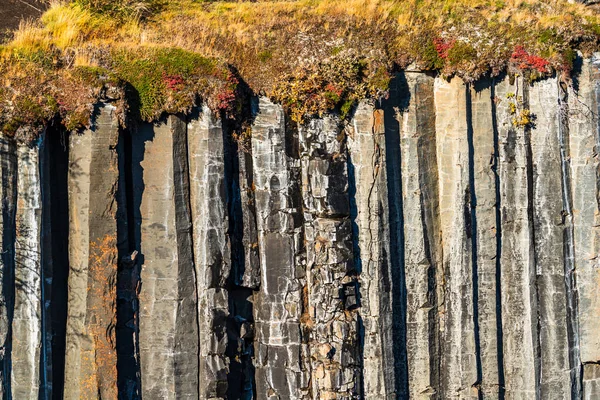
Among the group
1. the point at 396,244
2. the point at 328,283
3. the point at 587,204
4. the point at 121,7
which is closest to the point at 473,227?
the point at 396,244

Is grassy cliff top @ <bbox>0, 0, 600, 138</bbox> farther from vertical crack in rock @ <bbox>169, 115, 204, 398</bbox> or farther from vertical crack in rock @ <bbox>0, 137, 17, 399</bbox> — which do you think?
vertical crack in rock @ <bbox>169, 115, 204, 398</bbox>

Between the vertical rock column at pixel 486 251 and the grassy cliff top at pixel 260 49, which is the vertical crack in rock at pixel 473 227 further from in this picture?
the grassy cliff top at pixel 260 49

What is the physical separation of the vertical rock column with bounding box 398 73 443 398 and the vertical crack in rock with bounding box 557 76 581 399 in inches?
118

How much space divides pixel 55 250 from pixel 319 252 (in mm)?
5312

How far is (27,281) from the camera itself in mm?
16406

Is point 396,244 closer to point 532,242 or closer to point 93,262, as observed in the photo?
point 532,242

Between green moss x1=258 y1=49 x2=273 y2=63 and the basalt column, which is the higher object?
green moss x1=258 y1=49 x2=273 y2=63

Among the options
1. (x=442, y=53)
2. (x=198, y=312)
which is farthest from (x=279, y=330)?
(x=442, y=53)

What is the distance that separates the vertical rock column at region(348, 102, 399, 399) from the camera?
18.8 meters

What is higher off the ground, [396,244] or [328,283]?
[396,244]

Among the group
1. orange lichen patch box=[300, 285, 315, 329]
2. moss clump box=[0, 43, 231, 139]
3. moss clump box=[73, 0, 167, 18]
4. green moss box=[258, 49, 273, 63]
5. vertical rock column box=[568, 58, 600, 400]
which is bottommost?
orange lichen patch box=[300, 285, 315, 329]

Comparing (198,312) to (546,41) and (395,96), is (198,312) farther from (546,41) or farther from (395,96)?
(546,41)

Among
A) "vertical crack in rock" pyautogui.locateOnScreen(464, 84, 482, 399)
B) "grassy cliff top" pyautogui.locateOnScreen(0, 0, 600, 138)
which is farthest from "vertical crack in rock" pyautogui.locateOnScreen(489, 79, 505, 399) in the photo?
"grassy cliff top" pyautogui.locateOnScreen(0, 0, 600, 138)

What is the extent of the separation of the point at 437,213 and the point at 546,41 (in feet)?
15.1
